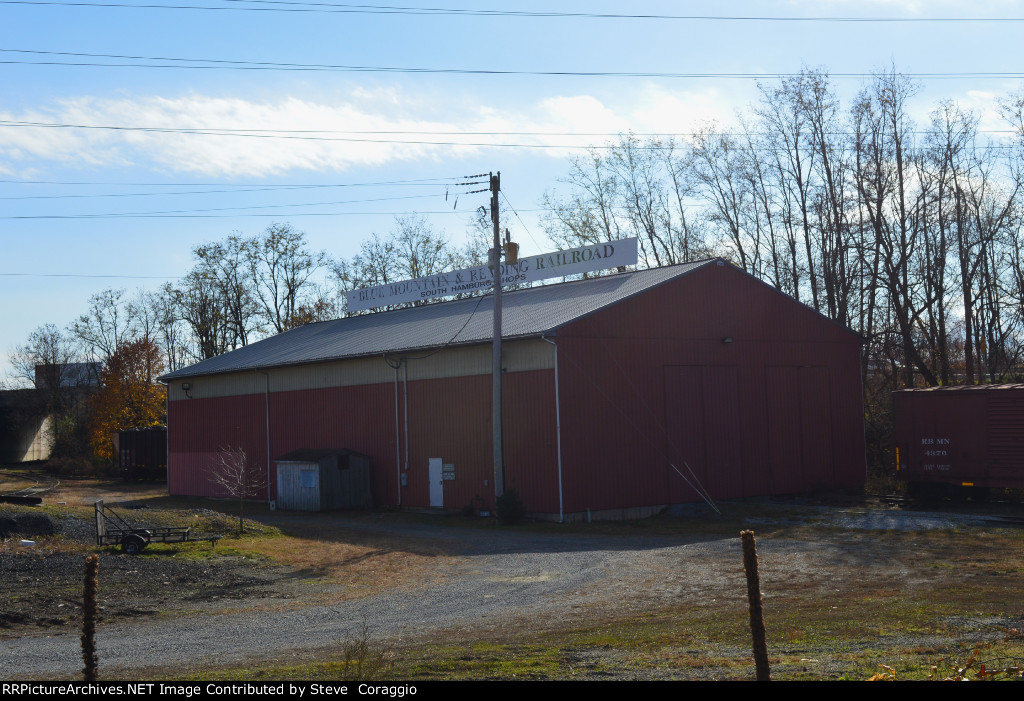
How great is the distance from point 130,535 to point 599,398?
41.7 ft

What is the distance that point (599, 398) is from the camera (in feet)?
86.8

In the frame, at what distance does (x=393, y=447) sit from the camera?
31.2m

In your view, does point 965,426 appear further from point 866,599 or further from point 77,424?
point 77,424

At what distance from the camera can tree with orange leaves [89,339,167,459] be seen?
6307cm

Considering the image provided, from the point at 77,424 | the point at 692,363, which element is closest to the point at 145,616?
the point at 692,363

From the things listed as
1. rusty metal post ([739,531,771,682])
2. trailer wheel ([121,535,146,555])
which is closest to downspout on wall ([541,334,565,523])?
trailer wheel ([121,535,146,555])

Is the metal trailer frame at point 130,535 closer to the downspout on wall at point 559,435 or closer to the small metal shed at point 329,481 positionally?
the small metal shed at point 329,481

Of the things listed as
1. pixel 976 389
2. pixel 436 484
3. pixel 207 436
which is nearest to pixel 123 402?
pixel 207 436

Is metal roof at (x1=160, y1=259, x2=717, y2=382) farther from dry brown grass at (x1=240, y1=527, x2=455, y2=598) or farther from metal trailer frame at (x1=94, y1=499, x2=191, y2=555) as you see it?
metal trailer frame at (x1=94, y1=499, x2=191, y2=555)

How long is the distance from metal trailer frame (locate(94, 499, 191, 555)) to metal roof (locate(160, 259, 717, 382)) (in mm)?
10165

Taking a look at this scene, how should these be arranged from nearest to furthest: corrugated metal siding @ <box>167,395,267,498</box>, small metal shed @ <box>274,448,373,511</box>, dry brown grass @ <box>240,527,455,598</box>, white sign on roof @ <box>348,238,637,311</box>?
dry brown grass @ <box>240,527,455,598</box> → small metal shed @ <box>274,448,373,511</box> → white sign on roof @ <box>348,238,637,311</box> → corrugated metal siding @ <box>167,395,267,498</box>

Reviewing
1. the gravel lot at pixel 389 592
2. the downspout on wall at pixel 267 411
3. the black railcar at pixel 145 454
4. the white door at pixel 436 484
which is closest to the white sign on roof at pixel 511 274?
the downspout on wall at pixel 267 411

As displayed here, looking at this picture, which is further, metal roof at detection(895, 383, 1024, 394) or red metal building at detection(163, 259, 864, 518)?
red metal building at detection(163, 259, 864, 518)

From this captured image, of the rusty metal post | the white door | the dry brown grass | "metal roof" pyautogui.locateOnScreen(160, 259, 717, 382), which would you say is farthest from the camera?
the white door
